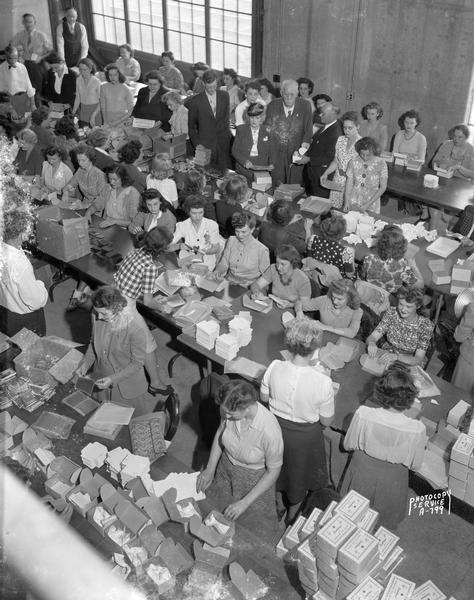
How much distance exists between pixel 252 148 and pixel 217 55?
556 cm

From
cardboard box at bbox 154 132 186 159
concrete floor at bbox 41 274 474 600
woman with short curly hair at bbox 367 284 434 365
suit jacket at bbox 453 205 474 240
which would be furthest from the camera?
cardboard box at bbox 154 132 186 159

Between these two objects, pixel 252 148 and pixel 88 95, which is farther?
pixel 88 95

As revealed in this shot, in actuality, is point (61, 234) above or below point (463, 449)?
below

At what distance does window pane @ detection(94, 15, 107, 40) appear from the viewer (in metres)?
15.1

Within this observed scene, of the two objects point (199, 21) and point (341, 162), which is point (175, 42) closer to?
point (199, 21)

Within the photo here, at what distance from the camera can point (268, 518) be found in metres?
4.12

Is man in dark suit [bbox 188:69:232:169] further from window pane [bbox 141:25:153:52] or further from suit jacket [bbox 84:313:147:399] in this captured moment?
window pane [bbox 141:25:153:52]

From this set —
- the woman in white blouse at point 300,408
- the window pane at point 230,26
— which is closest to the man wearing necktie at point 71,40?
the window pane at point 230,26

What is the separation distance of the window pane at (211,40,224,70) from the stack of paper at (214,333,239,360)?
9.55 meters

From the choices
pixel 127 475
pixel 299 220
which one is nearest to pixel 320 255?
pixel 299 220

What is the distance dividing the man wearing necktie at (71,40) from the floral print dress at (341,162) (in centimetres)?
779

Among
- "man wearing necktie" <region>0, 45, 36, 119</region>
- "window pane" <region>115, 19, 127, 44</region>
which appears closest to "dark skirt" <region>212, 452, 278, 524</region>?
"man wearing necktie" <region>0, 45, 36, 119</region>

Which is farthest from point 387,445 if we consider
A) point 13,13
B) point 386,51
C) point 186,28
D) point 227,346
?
point 13,13

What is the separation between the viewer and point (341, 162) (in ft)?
27.1
